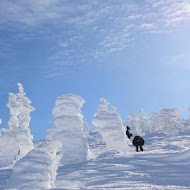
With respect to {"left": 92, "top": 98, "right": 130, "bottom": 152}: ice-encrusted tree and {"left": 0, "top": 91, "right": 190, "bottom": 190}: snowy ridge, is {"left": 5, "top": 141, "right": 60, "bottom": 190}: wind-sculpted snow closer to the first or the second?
{"left": 0, "top": 91, "right": 190, "bottom": 190}: snowy ridge

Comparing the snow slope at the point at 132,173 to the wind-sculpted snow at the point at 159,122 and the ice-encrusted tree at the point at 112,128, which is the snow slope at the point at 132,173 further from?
the wind-sculpted snow at the point at 159,122

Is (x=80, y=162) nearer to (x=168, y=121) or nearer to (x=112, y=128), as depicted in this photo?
(x=112, y=128)

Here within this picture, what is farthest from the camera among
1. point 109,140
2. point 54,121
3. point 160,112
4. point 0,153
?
point 160,112

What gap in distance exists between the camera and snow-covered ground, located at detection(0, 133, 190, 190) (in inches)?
899

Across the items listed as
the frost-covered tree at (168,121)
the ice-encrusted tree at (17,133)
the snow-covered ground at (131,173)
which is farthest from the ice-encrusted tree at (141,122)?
the snow-covered ground at (131,173)

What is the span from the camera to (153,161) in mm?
32625

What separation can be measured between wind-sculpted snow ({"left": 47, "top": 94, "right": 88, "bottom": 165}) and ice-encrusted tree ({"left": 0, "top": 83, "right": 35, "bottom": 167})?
1464 centimetres

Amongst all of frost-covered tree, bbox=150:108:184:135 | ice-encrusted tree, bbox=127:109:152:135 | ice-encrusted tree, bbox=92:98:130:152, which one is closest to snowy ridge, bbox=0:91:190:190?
ice-encrusted tree, bbox=92:98:130:152

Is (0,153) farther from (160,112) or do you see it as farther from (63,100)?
(160,112)

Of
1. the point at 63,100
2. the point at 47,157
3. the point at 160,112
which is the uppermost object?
the point at 160,112

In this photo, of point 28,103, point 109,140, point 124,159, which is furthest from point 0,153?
point 124,159

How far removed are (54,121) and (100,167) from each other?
11.2m

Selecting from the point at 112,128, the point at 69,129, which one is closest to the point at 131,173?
the point at 69,129

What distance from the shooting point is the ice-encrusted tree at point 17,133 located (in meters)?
53.3
